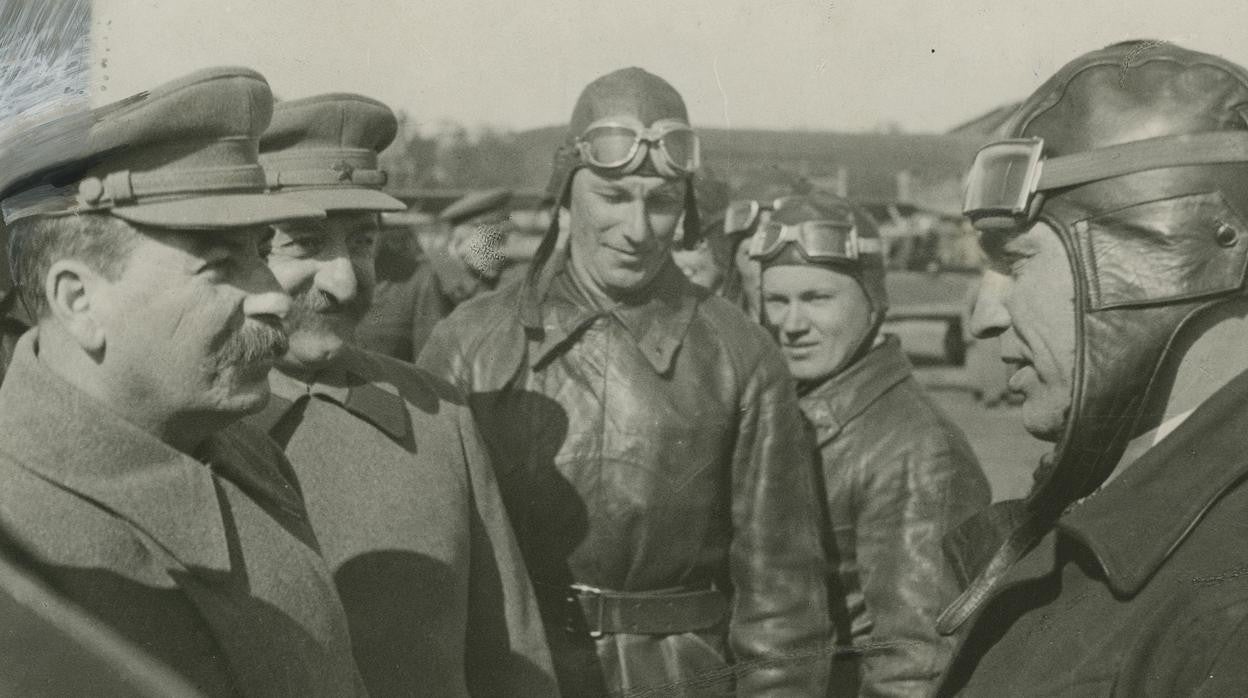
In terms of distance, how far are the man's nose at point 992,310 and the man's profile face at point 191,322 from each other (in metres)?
1.28

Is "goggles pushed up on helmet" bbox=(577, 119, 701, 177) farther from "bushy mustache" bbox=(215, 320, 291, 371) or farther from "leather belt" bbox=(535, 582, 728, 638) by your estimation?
"bushy mustache" bbox=(215, 320, 291, 371)

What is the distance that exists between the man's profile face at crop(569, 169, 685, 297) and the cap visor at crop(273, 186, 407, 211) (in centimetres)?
110

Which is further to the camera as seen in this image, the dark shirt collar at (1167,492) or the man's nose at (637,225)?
the man's nose at (637,225)

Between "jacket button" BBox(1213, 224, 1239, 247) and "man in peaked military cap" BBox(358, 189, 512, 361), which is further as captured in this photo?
"man in peaked military cap" BBox(358, 189, 512, 361)

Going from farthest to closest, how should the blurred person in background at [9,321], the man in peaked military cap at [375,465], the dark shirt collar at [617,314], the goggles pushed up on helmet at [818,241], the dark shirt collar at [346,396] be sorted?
the goggles pushed up on helmet at [818,241] → the dark shirt collar at [617,314] → the blurred person in background at [9,321] → the dark shirt collar at [346,396] → the man in peaked military cap at [375,465]

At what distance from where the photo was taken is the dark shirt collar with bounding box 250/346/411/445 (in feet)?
9.46

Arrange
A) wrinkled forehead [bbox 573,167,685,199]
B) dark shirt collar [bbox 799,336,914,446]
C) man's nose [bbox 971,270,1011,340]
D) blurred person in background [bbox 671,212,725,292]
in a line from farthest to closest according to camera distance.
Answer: blurred person in background [bbox 671,212,725,292]
dark shirt collar [bbox 799,336,914,446]
wrinkled forehead [bbox 573,167,685,199]
man's nose [bbox 971,270,1011,340]

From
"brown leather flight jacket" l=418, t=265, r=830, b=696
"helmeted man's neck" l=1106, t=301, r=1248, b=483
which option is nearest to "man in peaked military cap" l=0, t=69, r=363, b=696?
"helmeted man's neck" l=1106, t=301, r=1248, b=483

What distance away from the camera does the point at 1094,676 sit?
5.84ft

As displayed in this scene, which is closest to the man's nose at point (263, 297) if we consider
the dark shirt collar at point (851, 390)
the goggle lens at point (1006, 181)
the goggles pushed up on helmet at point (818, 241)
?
the goggle lens at point (1006, 181)

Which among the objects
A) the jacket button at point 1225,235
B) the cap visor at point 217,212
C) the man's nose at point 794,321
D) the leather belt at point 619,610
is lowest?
the leather belt at point 619,610

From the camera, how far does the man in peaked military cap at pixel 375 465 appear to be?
2771 mm

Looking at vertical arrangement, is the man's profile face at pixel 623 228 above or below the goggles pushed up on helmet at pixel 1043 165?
below

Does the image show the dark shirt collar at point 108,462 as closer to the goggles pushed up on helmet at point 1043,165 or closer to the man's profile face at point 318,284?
the man's profile face at point 318,284
